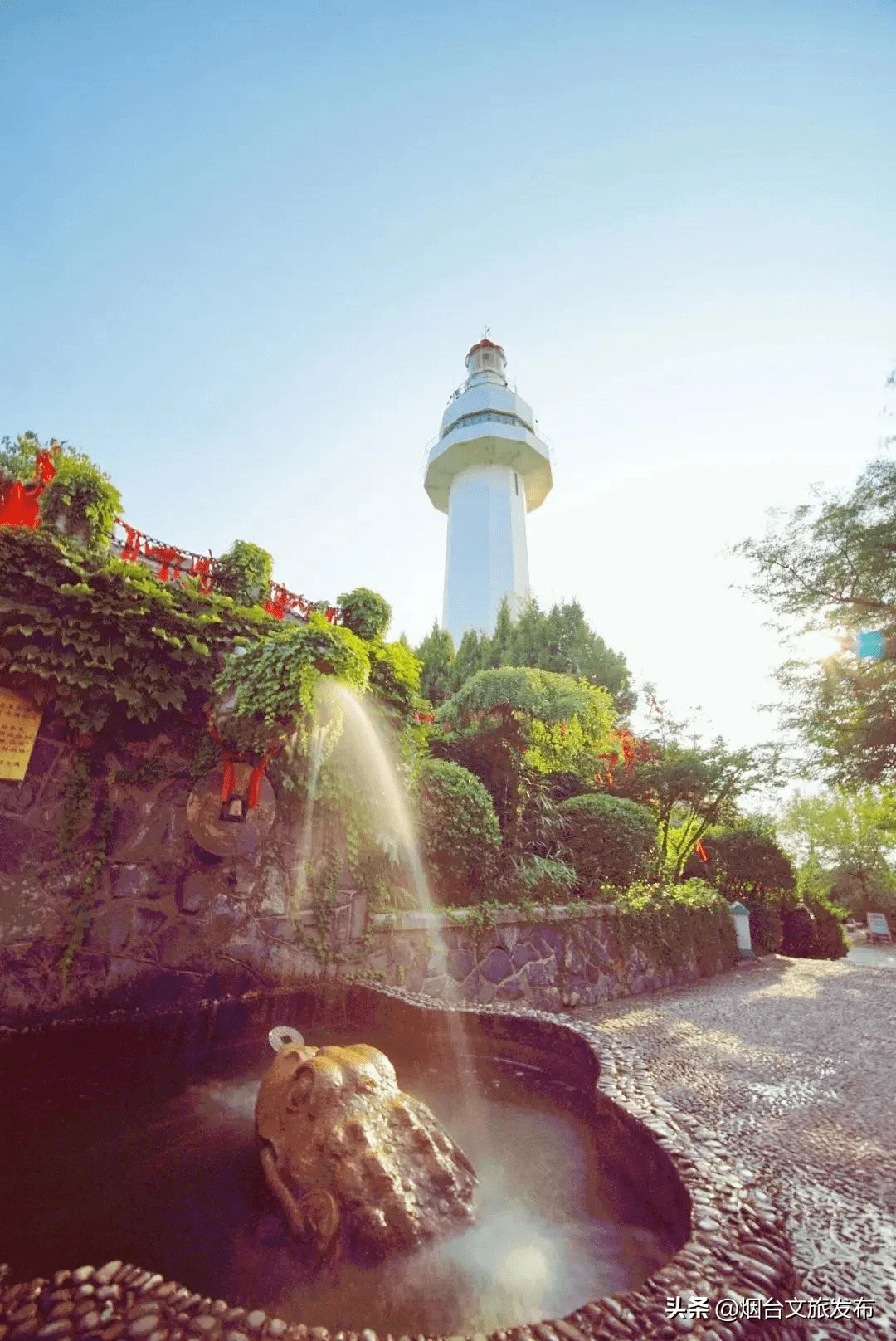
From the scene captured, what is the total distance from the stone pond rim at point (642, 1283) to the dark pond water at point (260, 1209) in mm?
161

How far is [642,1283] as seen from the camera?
5.36 feet

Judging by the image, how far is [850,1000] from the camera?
7660mm

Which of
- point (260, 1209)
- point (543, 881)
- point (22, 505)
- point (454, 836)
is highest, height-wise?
point (22, 505)

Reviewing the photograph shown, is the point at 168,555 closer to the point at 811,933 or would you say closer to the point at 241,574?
the point at 241,574

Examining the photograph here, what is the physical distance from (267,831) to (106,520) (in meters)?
3.60

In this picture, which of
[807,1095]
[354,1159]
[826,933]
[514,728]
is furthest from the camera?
[826,933]

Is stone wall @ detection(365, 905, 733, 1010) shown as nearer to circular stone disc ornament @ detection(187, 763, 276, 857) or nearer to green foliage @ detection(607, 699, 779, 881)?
circular stone disc ornament @ detection(187, 763, 276, 857)

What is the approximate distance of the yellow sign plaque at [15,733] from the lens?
463cm

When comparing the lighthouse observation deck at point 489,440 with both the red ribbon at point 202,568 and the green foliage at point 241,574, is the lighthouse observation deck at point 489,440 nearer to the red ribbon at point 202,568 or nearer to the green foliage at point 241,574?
the red ribbon at point 202,568

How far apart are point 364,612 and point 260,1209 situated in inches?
240

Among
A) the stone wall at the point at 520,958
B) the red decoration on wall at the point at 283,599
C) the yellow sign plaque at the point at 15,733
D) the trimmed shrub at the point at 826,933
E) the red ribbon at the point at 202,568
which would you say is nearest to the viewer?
the yellow sign plaque at the point at 15,733

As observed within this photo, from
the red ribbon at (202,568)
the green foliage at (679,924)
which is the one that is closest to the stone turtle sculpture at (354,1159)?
the green foliage at (679,924)

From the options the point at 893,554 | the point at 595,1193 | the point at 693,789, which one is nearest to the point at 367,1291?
the point at 595,1193

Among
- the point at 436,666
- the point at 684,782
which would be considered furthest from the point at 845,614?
the point at 436,666
